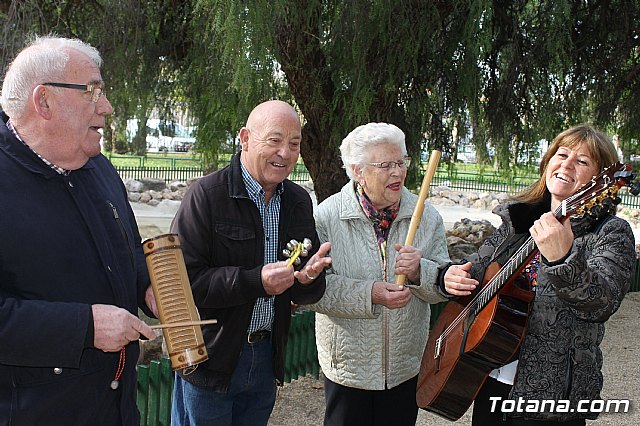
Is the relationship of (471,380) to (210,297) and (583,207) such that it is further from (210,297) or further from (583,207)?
(210,297)

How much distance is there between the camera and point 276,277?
7.77ft

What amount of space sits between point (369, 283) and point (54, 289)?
4.27 feet

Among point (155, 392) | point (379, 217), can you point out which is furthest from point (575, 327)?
point (155, 392)

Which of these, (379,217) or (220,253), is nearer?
(220,253)

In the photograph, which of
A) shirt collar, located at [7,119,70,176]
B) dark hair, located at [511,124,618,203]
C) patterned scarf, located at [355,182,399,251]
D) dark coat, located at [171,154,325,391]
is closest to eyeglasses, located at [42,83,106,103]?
shirt collar, located at [7,119,70,176]

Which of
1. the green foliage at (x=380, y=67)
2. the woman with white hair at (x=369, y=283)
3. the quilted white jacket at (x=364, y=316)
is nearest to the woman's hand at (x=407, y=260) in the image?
the woman with white hair at (x=369, y=283)

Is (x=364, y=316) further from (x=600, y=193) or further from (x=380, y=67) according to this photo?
(x=380, y=67)

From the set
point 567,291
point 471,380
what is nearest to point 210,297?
point 471,380

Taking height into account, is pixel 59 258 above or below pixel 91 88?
below

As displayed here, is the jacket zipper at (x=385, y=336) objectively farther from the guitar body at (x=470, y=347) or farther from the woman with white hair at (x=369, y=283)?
the guitar body at (x=470, y=347)

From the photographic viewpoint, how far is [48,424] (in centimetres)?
196

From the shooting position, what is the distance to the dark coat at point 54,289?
185cm

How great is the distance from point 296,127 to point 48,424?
1.39 m

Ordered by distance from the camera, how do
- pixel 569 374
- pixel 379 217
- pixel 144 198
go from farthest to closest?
1. pixel 144 198
2. pixel 379 217
3. pixel 569 374
